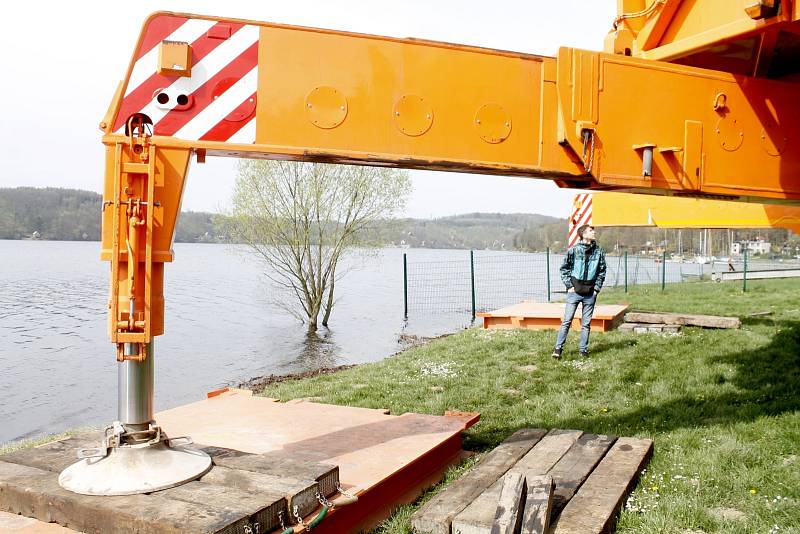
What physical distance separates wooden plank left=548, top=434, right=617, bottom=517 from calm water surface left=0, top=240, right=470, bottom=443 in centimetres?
711

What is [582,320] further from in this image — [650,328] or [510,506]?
[510,506]

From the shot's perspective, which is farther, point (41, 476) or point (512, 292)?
point (512, 292)

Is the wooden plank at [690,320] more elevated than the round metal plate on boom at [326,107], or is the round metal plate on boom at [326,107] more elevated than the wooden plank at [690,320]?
the round metal plate on boom at [326,107]

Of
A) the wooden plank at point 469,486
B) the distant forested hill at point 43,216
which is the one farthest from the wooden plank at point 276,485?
the distant forested hill at point 43,216

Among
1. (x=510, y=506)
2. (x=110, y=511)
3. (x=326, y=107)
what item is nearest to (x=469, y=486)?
(x=510, y=506)

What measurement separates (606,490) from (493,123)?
229 cm

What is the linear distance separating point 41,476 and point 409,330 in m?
14.3

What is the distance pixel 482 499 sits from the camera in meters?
3.68

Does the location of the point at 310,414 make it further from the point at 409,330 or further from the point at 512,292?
the point at 512,292

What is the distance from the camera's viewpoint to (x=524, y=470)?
14.0ft

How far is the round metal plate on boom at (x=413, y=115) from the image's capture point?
364 cm

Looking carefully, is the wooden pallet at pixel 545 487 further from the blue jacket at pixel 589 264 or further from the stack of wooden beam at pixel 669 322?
the stack of wooden beam at pixel 669 322

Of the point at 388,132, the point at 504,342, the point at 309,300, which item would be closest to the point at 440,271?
the point at 309,300

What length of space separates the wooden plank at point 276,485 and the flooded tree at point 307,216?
51.8 feet
